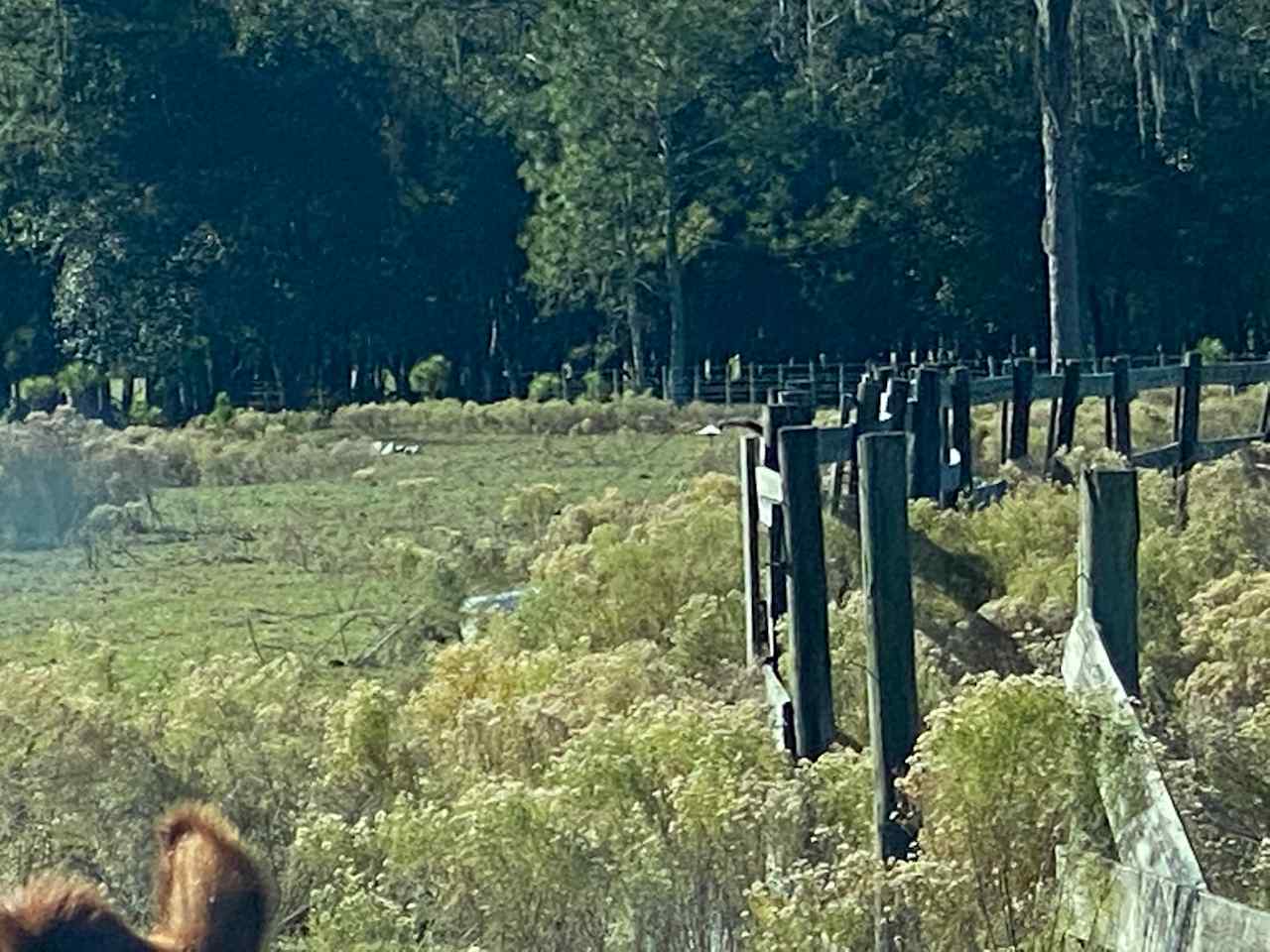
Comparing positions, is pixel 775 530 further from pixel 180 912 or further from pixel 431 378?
pixel 431 378

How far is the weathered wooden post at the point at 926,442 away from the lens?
13.8 metres

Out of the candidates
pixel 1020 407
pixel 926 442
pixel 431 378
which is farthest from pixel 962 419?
pixel 431 378

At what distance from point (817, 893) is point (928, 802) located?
38 centimetres

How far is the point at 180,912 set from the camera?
13.4 ft

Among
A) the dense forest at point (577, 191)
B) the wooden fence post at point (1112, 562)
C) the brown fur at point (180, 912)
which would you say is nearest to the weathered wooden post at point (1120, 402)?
the wooden fence post at point (1112, 562)

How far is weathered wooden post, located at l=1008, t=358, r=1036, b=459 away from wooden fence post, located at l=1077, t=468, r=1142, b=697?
1114 centimetres

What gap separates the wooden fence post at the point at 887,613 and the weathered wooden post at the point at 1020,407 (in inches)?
405

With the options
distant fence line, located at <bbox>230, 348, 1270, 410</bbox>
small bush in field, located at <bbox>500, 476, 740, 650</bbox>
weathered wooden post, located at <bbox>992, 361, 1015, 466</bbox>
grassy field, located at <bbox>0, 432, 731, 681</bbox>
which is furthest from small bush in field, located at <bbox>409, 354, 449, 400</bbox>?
small bush in field, located at <bbox>500, 476, 740, 650</bbox>

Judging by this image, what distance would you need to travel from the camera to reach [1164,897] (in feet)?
16.0

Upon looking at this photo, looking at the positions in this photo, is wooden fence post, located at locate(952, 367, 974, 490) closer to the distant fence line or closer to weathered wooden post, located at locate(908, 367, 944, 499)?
weathered wooden post, located at locate(908, 367, 944, 499)

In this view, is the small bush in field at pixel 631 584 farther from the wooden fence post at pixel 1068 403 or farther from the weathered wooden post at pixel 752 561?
the wooden fence post at pixel 1068 403

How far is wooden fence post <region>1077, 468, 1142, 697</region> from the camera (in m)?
6.71

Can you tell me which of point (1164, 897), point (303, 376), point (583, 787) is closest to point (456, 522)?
point (583, 787)

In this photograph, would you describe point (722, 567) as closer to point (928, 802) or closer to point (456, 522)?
point (928, 802)
